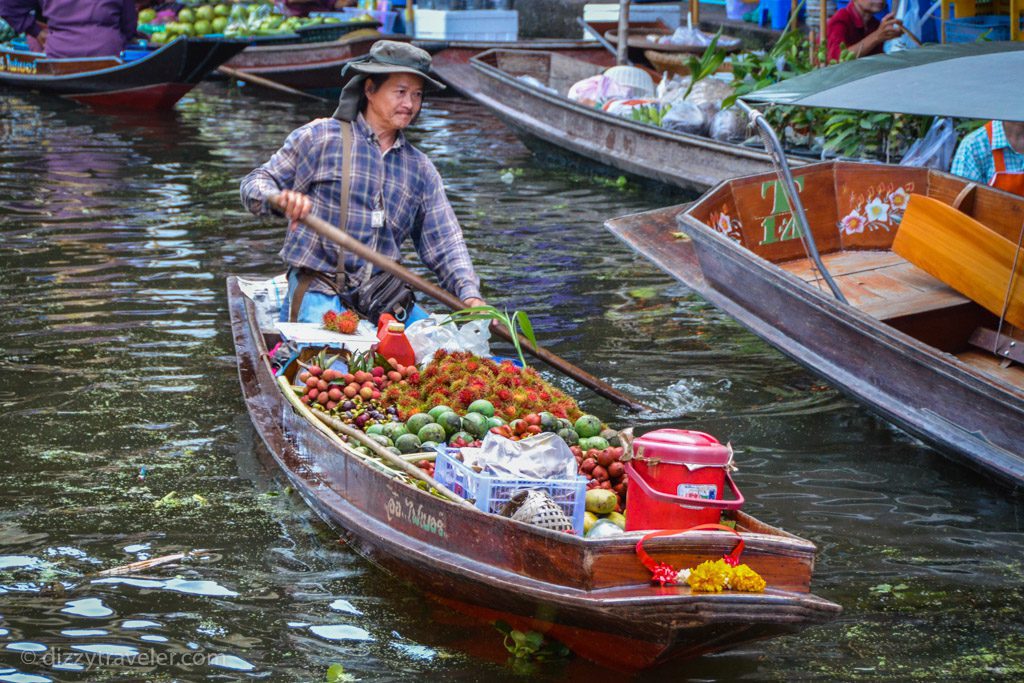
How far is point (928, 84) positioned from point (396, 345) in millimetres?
2398

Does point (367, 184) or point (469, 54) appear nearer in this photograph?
point (367, 184)

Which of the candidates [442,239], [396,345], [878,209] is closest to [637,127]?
[878,209]

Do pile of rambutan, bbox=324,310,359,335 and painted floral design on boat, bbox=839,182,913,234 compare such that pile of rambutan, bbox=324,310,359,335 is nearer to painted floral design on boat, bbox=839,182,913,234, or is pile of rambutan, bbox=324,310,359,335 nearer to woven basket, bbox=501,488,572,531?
woven basket, bbox=501,488,572,531

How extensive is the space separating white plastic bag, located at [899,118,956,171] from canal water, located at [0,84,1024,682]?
1.93 m

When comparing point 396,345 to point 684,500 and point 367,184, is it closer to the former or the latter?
point 367,184

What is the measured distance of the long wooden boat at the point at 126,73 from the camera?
47.7 ft

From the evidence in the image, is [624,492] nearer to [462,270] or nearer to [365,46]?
[462,270]

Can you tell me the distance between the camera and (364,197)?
5.40m

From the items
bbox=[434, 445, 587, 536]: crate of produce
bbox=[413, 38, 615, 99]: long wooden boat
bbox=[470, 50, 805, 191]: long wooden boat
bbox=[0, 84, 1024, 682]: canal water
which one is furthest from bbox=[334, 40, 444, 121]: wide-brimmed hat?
bbox=[413, 38, 615, 99]: long wooden boat

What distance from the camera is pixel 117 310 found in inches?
300

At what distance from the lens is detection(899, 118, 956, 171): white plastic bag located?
862 cm

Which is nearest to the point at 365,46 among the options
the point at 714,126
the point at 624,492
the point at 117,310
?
the point at 714,126

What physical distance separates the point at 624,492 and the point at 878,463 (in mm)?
2060

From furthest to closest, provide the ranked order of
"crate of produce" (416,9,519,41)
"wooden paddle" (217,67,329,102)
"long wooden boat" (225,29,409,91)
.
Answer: "crate of produce" (416,9,519,41), "wooden paddle" (217,67,329,102), "long wooden boat" (225,29,409,91)
